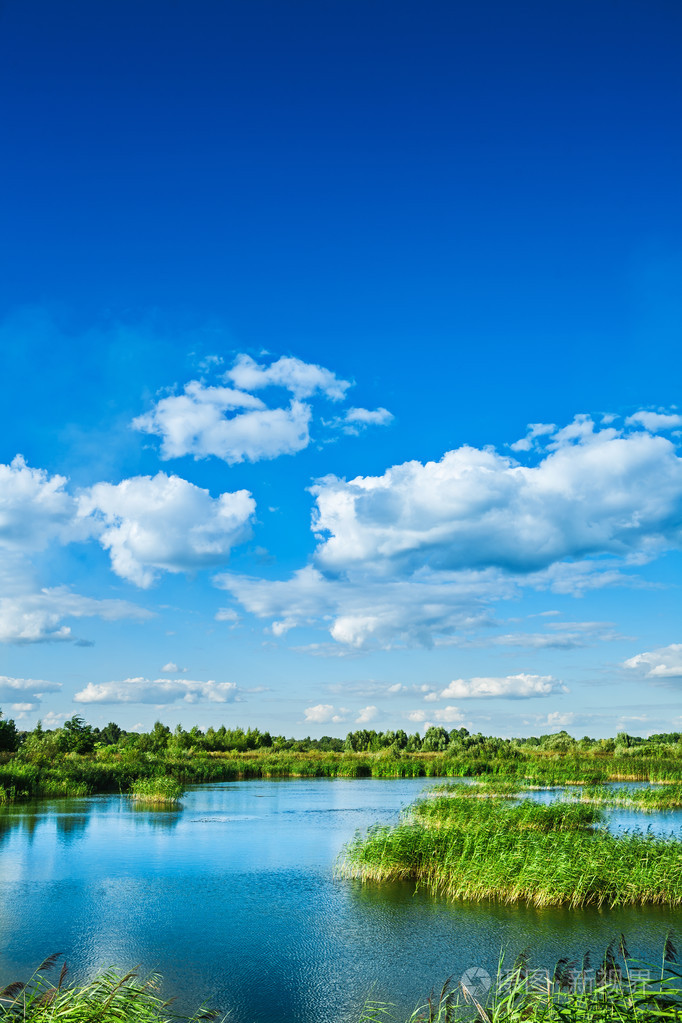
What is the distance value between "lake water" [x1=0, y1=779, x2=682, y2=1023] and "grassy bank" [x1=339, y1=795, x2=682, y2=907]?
51 centimetres

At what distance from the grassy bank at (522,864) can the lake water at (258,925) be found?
510 millimetres

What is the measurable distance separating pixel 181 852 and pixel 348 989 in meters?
13.0

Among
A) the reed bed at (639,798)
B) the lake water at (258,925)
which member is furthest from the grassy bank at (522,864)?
the reed bed at (639,798)

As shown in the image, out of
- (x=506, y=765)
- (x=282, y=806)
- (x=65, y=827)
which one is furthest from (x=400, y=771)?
(x=65, y=827)

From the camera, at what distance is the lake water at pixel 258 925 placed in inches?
416

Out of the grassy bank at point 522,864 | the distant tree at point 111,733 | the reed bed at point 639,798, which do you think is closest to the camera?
the grassy bank at point 522,864

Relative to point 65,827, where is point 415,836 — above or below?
above

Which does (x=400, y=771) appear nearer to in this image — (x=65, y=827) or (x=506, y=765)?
(x=506, y=765)

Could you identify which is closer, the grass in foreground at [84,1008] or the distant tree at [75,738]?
the grass in foreground at [84,1008]

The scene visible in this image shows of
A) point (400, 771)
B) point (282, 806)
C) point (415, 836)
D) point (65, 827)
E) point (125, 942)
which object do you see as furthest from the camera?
point (400, 771)

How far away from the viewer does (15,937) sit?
13.1 meters

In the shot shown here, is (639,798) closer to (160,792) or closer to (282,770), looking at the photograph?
(160,792)

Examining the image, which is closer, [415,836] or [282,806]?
[415,836]

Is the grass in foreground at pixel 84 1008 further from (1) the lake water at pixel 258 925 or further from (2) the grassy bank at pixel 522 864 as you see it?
(2) the grassy bank at pixel 522 864
